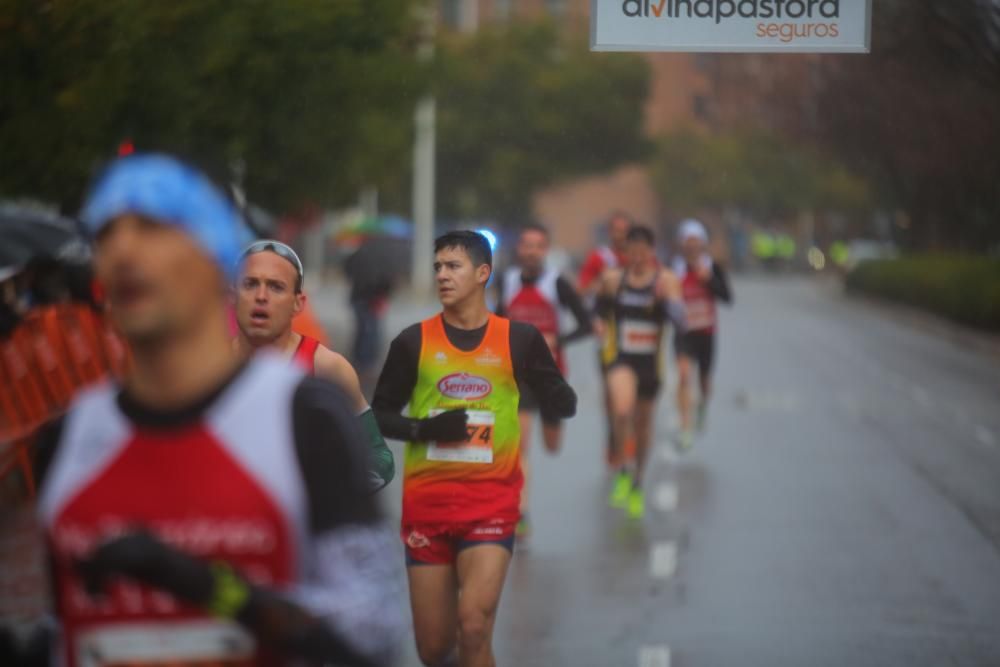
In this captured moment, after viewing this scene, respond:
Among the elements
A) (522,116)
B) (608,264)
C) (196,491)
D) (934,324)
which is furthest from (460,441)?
(522,116)

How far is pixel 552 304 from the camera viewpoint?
38.4 feet

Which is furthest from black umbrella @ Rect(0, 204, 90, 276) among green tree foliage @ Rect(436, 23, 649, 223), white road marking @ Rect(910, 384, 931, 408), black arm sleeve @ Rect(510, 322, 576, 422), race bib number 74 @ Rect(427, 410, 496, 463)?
green tree foliage @ Rect(436, 23, 649, 223)

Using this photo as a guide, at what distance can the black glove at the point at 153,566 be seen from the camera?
9.10 ft

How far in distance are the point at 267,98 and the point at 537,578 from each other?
6558 millimetres

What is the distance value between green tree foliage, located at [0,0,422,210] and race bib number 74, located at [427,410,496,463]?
2421 millimetres

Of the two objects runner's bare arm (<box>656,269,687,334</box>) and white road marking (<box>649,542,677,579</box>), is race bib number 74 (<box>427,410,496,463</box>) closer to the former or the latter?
white road marking (<box>649,542,677,579</box>)

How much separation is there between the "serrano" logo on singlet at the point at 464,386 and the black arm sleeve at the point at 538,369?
14 cm

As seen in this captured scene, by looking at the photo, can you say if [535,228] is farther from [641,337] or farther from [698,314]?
[698,314]

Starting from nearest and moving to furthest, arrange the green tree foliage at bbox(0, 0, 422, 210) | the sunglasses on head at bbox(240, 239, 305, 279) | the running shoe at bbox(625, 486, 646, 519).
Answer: the sunglasses on head at bbox(240, 239, 305, 279) < the green tree foliage at bbox(0, 0, 422, 210) < the running shoe at bbox(625, 486, 646, 519)

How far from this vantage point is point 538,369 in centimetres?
680

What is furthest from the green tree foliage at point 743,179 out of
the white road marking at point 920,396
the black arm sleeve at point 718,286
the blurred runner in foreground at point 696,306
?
the black arm sleeve at point 718,286

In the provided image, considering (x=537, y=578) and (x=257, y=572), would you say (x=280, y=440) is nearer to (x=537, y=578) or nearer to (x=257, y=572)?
(x=257, y=572)

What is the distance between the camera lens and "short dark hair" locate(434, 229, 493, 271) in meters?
6.58

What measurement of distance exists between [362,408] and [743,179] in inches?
3141
